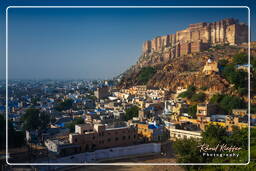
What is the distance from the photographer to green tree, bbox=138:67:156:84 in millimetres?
15552

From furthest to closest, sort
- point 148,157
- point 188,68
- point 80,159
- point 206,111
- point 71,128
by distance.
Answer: point 188,68, point 206,111, point 71,128, point 148,157, point 80,159

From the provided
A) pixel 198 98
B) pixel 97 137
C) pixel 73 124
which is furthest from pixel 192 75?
pixel 97 137

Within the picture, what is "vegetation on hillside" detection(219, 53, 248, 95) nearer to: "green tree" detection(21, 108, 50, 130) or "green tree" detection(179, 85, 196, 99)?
"green tree" detection(179, 85, 196, 99)

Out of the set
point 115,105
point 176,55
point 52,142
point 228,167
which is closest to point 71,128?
point 52,142

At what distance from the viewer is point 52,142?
19.0 ft

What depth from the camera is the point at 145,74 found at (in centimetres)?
1602

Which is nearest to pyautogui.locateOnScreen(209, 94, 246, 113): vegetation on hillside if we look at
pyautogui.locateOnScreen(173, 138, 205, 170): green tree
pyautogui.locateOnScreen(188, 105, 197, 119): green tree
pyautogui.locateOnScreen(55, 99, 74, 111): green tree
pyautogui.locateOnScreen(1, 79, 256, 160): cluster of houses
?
pyautogui.locateOnScreen(1, 79, 256, 160): cluster of houses

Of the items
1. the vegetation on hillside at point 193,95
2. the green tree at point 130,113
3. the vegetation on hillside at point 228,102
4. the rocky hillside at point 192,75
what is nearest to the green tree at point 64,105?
the green tree at point 130,113

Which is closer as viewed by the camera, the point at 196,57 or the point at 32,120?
the point at 32,120

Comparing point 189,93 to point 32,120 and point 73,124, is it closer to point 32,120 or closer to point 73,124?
point 73,124

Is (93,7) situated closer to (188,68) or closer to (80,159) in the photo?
(80,159)

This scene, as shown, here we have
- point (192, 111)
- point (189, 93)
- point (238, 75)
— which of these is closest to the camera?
point (192, 111)

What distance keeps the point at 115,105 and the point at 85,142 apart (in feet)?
17.1

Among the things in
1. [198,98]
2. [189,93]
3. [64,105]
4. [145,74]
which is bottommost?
[64,105]
